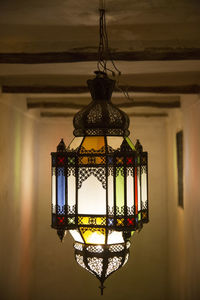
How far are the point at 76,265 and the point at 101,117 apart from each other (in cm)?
582

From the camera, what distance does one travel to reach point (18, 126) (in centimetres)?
591

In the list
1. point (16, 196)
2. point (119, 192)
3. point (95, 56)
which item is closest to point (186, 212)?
point (16, 196)

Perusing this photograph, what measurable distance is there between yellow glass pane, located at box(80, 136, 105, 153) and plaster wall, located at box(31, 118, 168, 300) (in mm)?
5365

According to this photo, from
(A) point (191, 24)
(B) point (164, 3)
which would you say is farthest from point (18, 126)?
(B) point (164, 3)

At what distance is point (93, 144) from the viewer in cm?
218

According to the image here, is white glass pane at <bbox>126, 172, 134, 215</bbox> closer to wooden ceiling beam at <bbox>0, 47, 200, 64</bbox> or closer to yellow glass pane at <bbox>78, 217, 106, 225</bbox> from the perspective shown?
yellow glass pane at <bbox>78, 217, 106, 225</bbox>

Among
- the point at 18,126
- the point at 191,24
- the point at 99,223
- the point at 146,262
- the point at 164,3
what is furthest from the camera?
the point at 146,262

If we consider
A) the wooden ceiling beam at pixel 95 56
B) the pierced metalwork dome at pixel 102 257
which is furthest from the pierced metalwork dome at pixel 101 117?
the wooden ceiling beam at pixel 95 56

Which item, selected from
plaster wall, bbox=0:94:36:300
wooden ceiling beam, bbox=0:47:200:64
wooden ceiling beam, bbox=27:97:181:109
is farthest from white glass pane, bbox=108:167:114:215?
wooden ceiling beam, bbox=27:97:181:109

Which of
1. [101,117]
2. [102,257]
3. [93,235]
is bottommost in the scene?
[102,257]

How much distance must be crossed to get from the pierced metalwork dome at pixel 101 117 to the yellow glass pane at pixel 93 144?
0.03 metres

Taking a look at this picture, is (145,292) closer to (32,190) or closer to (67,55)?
(32,190)

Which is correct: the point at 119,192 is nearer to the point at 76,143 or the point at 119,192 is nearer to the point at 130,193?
the point at 130,193

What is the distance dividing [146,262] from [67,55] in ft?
16.6
